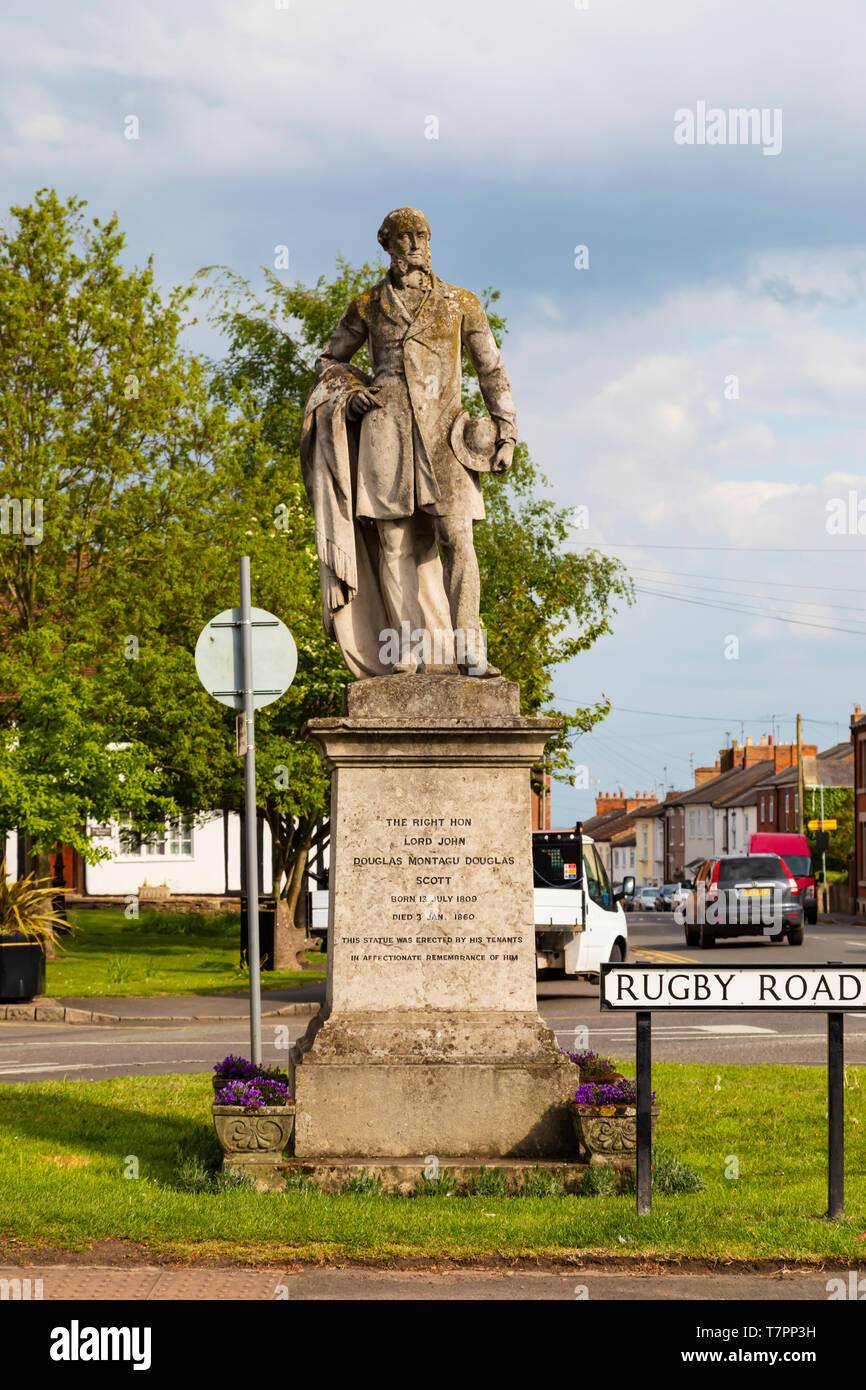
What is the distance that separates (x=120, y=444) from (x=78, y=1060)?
15.7 meters

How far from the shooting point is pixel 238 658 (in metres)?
9.95

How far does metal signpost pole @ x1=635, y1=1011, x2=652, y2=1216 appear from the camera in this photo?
6.64m

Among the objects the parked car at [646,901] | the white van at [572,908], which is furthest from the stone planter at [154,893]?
the parked car at [646,901]

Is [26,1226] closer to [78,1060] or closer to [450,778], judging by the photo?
[450,778]

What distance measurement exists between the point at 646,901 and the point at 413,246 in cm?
8938

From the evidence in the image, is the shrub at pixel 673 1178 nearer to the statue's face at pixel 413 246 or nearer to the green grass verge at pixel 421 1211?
the green grass verge at pixel 421 1211

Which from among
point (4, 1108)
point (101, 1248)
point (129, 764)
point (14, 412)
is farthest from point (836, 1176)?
point (14, 412)

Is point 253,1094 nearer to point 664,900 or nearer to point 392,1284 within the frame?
point 392,1284

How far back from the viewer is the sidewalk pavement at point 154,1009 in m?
18.0

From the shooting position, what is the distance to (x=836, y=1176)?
22.0 feet

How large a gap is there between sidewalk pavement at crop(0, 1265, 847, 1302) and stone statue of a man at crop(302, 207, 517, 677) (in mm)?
3423

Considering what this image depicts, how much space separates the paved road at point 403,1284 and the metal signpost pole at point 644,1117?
824 mm

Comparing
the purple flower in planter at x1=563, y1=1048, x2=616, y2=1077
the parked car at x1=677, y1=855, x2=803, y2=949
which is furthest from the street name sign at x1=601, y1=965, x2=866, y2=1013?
the parked car at x1=677, y1=855, x2=803, y2=949

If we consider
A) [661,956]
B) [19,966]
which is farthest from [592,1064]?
[661,956]
